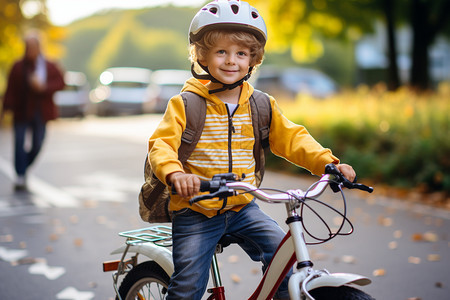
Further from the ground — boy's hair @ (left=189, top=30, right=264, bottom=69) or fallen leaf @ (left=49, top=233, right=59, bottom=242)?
boy's hair @ (left=189, top=30, right=264, bottom=69)

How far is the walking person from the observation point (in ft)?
30.5

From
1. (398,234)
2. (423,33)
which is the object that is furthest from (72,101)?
(398,234)

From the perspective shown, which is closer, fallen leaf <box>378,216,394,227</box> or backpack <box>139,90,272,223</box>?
backpack <box>139,90,272,223</box>

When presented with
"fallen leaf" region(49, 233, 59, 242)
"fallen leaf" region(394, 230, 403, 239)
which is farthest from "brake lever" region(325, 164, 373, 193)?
"fallen leaf" region(49, 233, 59, 242)

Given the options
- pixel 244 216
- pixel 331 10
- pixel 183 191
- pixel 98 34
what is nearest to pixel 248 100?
pixel 244 216

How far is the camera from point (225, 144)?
2945 millimetres

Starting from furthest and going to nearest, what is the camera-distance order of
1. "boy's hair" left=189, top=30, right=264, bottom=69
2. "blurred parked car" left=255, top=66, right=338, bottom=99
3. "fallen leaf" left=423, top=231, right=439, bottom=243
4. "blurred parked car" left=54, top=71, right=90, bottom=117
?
"blurred parked car" left=54, top=71, right=90, bottom=117
"blurred parked car" left=255, top=66, right=338, bottom=99
"fallen leaf" left=423, top=231, right=439, bottom=243
"boy's hair" left=189, top=30, right=264, bottom=69

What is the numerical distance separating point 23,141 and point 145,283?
259 inches

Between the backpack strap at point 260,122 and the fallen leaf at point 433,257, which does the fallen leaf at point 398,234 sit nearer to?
the fallen leaf at point 433,257

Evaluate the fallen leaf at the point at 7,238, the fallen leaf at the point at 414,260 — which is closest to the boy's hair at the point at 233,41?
the fallen leaf at the point at 414,260

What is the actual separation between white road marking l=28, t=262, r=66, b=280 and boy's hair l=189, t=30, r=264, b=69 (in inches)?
113

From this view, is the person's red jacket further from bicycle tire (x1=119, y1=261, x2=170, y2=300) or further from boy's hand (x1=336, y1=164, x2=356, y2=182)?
boy's hand (x1=336, y1=164, x2=356, y2=182)

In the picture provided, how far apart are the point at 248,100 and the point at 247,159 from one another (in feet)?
0.95

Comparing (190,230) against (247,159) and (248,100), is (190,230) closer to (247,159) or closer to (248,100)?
(247,159)
